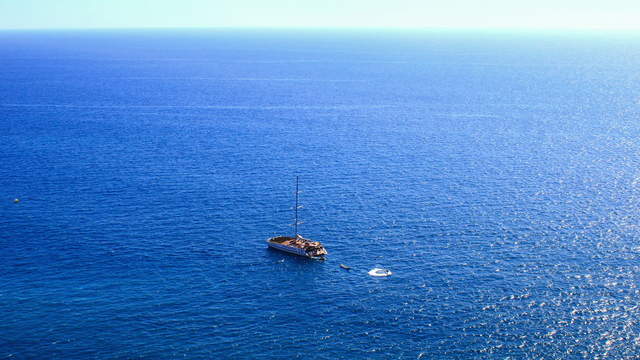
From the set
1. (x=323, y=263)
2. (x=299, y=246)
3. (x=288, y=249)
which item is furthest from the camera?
(x=288, y=249)

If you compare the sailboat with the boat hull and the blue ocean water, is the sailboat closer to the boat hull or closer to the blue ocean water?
the boat hull

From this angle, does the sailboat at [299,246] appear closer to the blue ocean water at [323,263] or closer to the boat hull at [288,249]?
the boat hull at [288,249]

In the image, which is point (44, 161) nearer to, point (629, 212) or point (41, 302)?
point (41, 302)

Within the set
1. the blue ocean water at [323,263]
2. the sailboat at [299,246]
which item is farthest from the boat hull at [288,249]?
the blue ocean water at [323,263]

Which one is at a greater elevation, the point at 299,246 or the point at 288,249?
the point at 299,246

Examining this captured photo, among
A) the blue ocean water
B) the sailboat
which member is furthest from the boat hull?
the blue ocean water

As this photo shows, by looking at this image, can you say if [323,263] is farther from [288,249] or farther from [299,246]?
[288,249]

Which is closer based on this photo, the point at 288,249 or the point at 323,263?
the point at 323,263

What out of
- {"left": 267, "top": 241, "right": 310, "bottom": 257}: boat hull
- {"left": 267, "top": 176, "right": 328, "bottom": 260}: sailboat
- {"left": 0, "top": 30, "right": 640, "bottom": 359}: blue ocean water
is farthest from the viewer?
{"left": 267, "top": 241, "right": 310, "bottom": 257}: boat hull

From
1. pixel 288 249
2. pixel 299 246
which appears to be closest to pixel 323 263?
pixel 299 246
